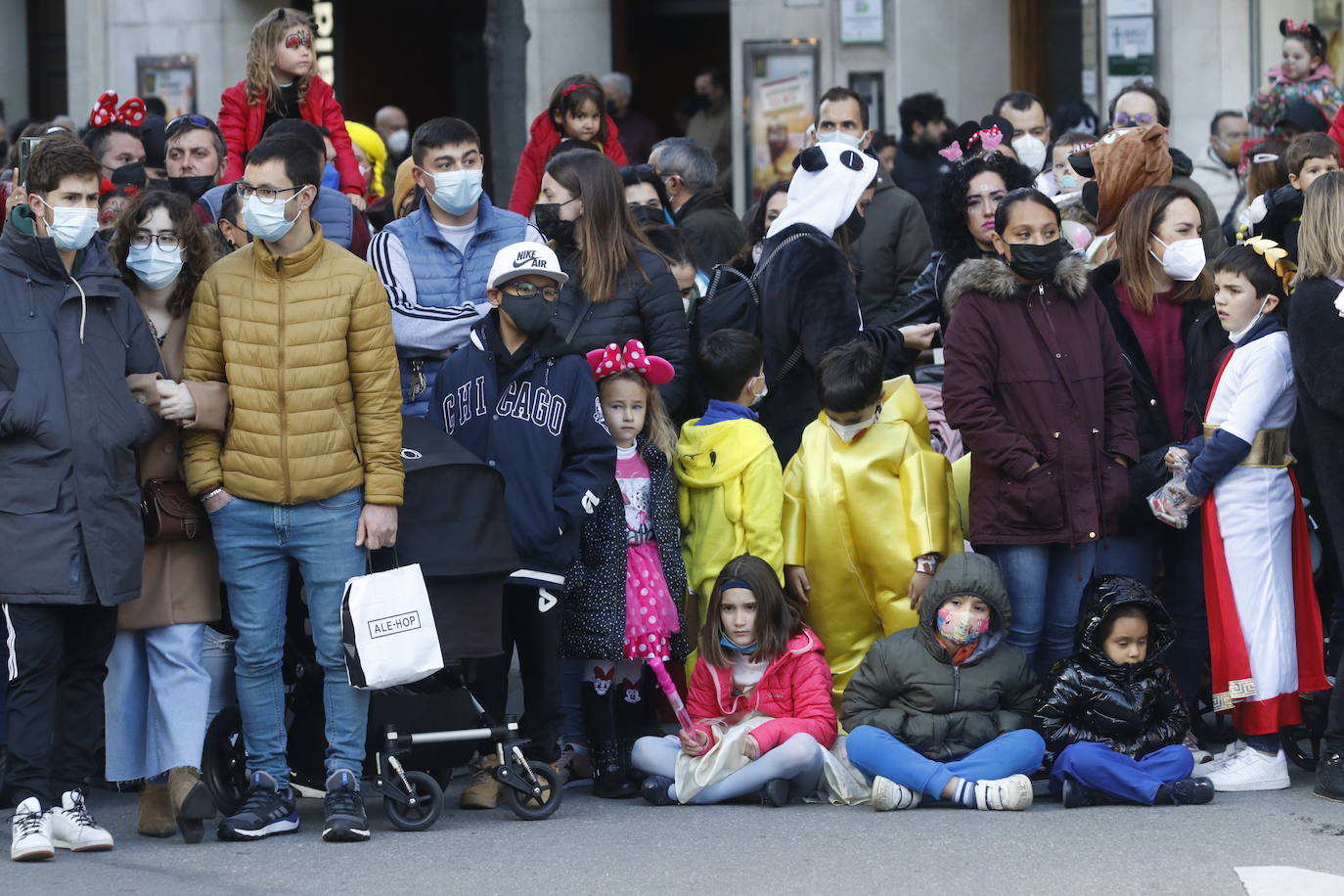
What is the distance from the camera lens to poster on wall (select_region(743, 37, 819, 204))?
15.7 meters

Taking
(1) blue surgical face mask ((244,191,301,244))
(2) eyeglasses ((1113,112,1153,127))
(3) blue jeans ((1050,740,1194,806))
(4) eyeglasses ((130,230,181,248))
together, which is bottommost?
(3) blue jeans ((1050,740,1194,806))

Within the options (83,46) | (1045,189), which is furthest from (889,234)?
(83,46)

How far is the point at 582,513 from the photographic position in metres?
7.55

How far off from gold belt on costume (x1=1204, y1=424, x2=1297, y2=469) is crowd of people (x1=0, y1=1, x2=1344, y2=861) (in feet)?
0.06

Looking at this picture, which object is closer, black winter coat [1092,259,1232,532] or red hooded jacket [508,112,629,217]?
black winter coat [1092,259,1232,532]

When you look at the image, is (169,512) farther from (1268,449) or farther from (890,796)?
(1268,449)

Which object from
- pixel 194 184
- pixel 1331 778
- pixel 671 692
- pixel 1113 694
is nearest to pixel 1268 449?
pixel 1113 694

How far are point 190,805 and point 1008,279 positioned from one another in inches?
135

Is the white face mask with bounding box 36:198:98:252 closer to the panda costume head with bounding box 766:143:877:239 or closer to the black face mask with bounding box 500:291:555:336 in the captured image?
the black face mask with bounding box 500:291:555:336

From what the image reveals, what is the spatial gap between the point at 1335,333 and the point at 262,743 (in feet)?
12.7

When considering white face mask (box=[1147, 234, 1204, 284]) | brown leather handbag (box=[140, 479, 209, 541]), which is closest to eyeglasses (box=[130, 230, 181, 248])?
brown leather handbag (box=[140, 479, 209, 541])

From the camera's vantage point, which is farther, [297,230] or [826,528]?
[826,528]

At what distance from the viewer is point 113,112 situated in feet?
34.8

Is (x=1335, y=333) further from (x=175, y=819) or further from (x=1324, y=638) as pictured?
(x=175, y=819)
